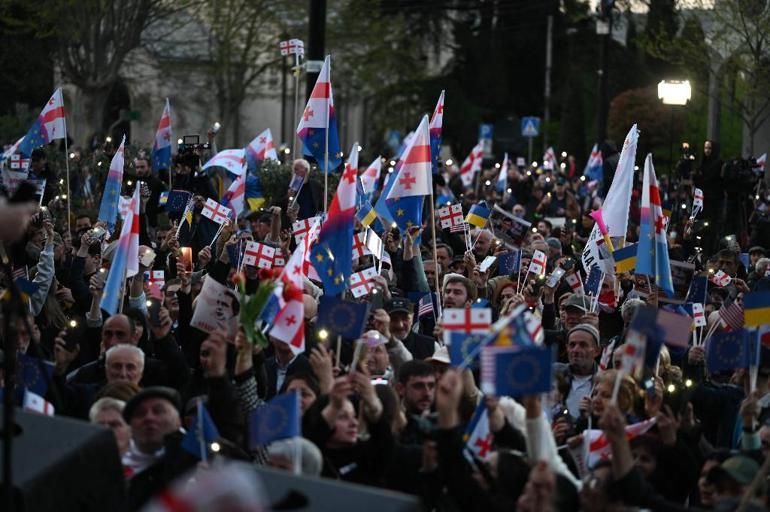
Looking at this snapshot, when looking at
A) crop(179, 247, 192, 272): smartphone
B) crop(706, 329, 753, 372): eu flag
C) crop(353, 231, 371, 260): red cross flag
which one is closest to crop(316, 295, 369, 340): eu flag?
crop(706, 329, 753, 372): eu flag

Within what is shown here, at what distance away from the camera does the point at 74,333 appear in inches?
388

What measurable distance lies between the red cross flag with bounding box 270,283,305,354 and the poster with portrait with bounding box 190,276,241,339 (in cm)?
73

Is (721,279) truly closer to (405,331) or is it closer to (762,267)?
(762,267)

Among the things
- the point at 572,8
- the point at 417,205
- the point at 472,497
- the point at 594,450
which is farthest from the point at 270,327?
the point at 572,8

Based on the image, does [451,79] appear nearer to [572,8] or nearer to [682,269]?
[572,8]

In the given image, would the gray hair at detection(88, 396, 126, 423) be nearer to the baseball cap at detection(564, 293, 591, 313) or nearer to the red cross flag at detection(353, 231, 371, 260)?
the baseball cap at detection(564, 293, 591, 313)

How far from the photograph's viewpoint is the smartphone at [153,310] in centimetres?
986

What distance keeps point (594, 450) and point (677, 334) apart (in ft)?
3.23

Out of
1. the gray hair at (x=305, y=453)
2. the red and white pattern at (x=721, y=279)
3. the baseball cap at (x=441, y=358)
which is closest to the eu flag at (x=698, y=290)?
the red and white pattern at (x=721, y=279)

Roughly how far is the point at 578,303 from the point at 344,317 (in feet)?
11.1

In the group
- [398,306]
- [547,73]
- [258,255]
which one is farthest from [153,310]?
[547,73]

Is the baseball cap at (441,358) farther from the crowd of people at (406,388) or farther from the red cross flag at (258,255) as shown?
the red cross flag at (258,255)

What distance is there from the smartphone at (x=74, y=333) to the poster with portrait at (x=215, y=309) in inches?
28.7

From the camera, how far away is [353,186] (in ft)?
35.8
